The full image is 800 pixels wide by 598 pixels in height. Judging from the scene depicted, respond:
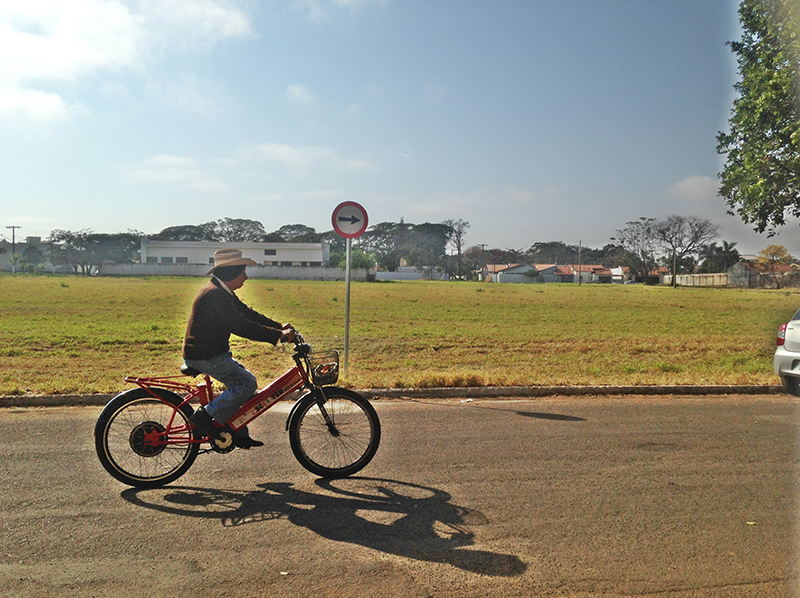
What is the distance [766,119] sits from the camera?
57.1ft

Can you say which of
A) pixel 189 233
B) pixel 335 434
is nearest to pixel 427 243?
pixel 189 233

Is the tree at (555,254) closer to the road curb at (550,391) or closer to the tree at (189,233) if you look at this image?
the tree at (189,233)

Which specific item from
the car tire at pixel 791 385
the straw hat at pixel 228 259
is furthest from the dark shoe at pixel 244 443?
the car tire at pixel 791 385

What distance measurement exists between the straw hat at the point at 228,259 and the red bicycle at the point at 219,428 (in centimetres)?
71

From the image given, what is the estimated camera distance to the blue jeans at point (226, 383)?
16.3ft

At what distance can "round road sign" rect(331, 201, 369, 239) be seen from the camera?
1023 centimetres

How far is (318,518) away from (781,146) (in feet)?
57.4

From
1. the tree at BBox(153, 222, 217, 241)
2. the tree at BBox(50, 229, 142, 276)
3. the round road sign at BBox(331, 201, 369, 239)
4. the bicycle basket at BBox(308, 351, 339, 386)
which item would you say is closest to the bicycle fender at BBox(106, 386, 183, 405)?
the bicycle basket at BBox(308, 351, 339, 386)

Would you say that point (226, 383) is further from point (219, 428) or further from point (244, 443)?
point (244, 443)

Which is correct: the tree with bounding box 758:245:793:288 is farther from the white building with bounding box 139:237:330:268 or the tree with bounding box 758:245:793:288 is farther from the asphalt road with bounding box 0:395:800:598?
the asphalt road with bounding box 0:395:800:598

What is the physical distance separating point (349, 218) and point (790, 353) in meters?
6.34

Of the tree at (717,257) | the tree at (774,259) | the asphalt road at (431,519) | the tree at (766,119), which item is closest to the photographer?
the asphalt road at (431,519)

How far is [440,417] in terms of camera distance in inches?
292

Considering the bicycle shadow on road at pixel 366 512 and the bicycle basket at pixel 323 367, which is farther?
the bicycle basket at pixel 323 367
